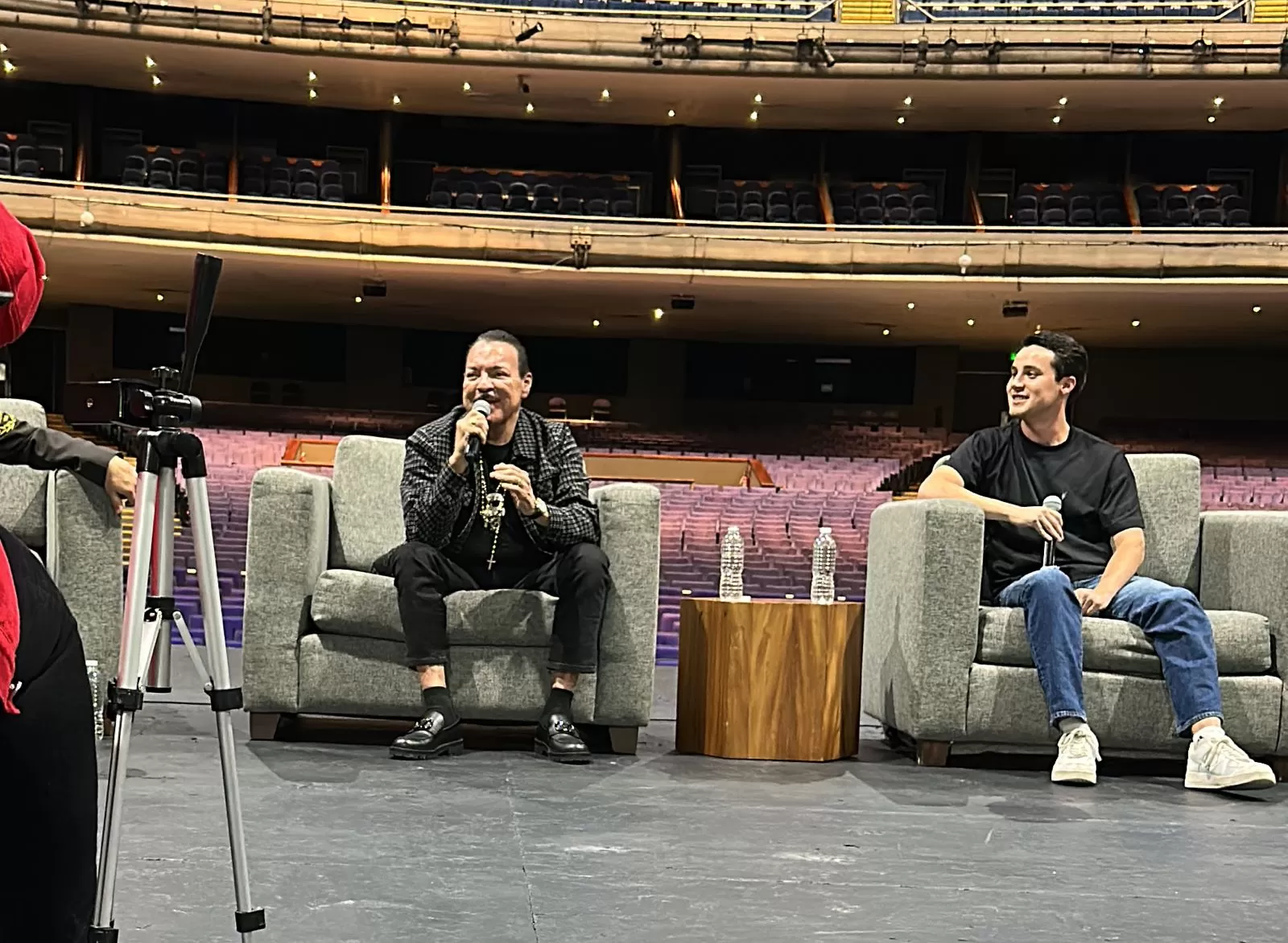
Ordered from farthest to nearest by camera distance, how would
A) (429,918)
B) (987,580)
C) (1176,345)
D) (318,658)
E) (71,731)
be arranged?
(1176,345)
(987,580)
(318,658)
(429,918)
(71,731)

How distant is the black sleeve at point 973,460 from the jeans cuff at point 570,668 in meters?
1.00

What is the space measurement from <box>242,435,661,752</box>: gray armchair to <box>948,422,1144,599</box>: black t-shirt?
0.80m

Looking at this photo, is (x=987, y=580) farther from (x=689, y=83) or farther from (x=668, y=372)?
(x=668, y=372)

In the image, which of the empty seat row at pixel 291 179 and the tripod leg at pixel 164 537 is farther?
the empty seat row at pixel 291 179

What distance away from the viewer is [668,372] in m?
15.3

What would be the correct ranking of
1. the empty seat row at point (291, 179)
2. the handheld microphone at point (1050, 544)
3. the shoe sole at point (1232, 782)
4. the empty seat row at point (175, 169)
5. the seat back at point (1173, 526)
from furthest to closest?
the empty seat row at point (291, 179), the empty seat row at point (175, 169), the seat back at point (1173, 526), the handheld microphone at point (1050, 544), the shoe sole at point (1232, 782)

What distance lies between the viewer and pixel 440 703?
289cm

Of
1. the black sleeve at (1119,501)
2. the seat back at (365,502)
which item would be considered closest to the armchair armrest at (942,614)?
Result: the black sleeve at (1119,501)

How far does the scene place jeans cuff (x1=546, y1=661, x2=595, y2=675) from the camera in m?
2.94

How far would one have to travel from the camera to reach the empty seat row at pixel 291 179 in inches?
538

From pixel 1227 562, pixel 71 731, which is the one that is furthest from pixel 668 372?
pixel 71 731

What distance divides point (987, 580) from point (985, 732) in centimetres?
38

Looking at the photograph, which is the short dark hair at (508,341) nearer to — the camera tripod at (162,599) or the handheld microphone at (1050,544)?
the handheld microphone at (1050,544)

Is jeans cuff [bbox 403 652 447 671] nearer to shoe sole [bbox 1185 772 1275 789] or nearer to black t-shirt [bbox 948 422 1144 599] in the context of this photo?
black t-shirt [bbox 948 422 1144 599]
